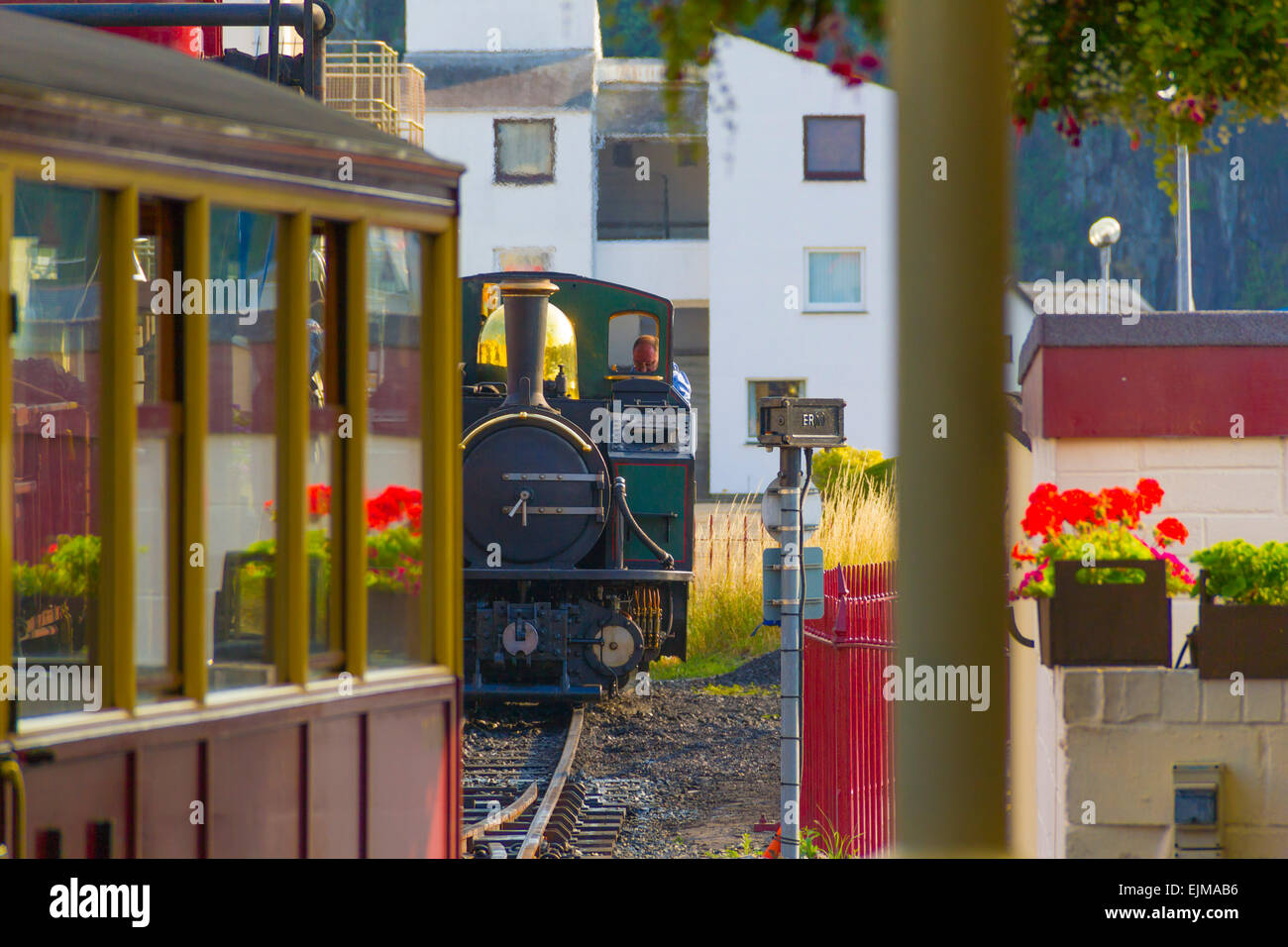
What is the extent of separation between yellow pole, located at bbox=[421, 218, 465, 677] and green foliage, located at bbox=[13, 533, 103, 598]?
935 mm

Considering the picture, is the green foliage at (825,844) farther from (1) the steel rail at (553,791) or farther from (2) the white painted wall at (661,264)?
(2) the white painted wall at (661,264)

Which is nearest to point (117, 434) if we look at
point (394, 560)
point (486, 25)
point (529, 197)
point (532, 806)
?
point (394, 560)

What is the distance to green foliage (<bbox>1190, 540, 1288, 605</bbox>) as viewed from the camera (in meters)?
3.56

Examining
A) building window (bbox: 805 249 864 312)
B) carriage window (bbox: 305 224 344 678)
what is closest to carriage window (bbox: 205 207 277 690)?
carriage window (bbox: 305 224 344 678)

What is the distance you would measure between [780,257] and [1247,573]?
24.5 m

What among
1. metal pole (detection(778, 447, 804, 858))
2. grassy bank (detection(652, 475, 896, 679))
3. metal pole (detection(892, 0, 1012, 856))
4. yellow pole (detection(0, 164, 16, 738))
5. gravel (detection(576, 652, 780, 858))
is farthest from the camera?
grassy bank (detection(652, 475, 896, 679))

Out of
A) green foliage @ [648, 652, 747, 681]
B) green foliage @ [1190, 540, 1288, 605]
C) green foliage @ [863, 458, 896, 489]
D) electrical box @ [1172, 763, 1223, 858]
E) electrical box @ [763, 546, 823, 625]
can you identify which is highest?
Answer: green foliage @ [863, 458, 896, 489]

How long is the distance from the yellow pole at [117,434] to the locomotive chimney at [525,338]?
8116 mm

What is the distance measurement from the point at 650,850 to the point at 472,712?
4.68 metres

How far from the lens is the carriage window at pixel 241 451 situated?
131 inches

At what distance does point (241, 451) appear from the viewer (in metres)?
3.38

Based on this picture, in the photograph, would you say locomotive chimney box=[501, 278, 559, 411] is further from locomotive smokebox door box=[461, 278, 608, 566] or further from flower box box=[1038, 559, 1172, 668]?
flower box box=[1038, 559, 1172, 668]

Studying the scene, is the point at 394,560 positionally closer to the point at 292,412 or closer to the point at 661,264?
the point at 292,412

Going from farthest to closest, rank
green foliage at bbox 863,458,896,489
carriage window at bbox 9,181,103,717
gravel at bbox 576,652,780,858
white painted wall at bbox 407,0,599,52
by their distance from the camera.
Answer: white painted wall at bbox 407,0,599,52 → green foliage at bbox 863,458,896,489 → gravel at bbox 576,652,780,858 → carriage window at bbox 9,181,103,717
